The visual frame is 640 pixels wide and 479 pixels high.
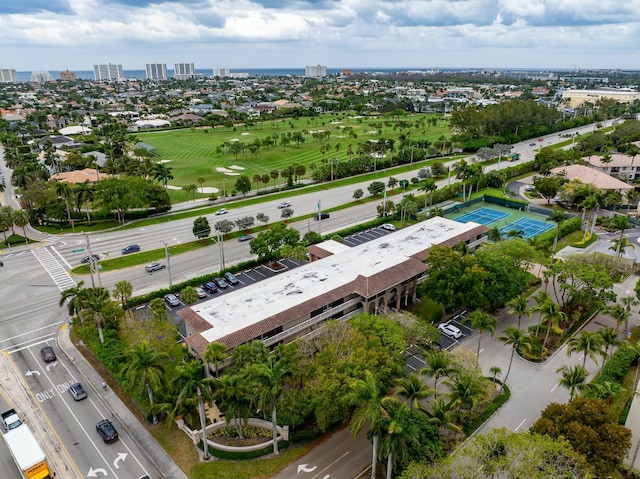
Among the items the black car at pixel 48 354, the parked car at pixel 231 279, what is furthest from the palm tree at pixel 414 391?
the black car at pixel 48 354

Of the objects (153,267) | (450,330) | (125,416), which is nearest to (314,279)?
(450,330)

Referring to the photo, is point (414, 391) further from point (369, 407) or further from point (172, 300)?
point (172, 300)

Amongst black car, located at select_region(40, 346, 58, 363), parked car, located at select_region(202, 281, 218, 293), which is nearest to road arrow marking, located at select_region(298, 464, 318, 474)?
black car, located at select_region(40, 346, 58, 363)

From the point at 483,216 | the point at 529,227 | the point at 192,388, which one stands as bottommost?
the point at 529,227

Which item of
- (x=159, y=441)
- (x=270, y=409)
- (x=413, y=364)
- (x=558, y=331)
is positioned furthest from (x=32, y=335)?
(x=558, y=331)

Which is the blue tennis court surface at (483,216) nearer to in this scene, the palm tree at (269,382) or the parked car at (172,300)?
the parked car at (172,300)
